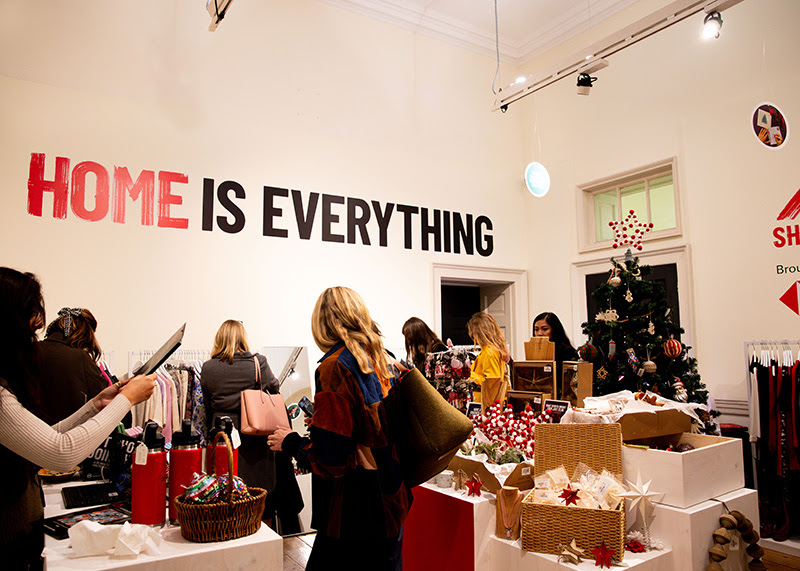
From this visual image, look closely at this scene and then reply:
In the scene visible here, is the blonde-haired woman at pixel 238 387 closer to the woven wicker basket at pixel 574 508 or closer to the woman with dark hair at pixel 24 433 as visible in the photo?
the woven wicker basket at pixel 574 508

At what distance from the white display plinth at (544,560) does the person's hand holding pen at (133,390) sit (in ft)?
5.28

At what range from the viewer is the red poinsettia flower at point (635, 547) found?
238cm

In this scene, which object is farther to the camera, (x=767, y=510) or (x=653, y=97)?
(x=653, y=97)

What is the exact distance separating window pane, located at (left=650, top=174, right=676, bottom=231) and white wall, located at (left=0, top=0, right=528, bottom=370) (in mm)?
1769

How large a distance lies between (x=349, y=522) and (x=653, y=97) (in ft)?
19.0

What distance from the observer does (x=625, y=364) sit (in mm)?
4441

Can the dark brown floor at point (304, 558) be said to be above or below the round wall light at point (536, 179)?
below

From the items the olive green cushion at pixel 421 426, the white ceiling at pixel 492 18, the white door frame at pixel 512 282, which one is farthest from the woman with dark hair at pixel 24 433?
the white ceiling at pixel 492 18

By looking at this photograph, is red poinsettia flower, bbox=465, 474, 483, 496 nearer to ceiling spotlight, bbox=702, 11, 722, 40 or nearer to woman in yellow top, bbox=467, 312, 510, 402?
woman in yellow top, bbox=467, 312, 510, 402

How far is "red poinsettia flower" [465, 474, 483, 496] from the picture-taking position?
2.56m

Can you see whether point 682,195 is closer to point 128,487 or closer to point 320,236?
point 320,236

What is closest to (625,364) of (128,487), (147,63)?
(128,487)

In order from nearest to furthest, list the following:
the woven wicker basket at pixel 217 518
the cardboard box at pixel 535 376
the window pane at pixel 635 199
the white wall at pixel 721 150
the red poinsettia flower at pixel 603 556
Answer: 1. the woven wicker basket at pixel 217 518
2. the red poinsettia flower at pixel 603 556
3. the cardboard box at pixel 535 376
4. the white wall at pixel 721 150
5. the window pane at pixel 635 199

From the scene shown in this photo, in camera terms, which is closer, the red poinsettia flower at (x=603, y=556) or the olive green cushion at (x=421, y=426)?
the olive green cushion at (x=421, y=426)
